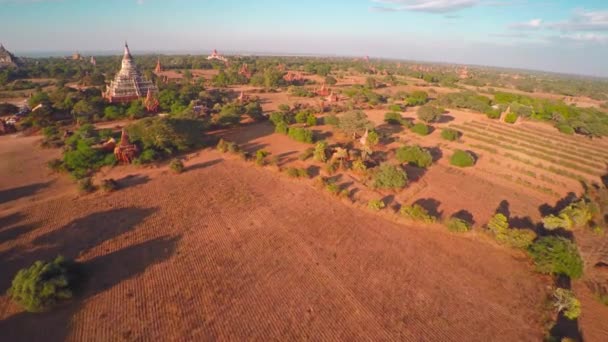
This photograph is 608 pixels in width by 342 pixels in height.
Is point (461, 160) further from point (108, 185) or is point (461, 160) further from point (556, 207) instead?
point (108, 185)

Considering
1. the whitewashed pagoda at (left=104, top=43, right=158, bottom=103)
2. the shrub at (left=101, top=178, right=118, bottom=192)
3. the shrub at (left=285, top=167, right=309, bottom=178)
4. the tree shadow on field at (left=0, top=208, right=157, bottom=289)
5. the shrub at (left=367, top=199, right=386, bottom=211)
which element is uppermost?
the whitewashed pagoda at (left=104, top=43, right=158, bottom=103)

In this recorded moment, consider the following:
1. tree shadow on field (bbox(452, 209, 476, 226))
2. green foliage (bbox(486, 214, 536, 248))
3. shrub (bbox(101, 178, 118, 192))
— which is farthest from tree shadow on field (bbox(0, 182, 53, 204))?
green foliage (bbox(486, 214, 536, 248))

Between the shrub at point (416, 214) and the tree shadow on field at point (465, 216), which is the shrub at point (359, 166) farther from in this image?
the tree shadow on field at point (465, 216)

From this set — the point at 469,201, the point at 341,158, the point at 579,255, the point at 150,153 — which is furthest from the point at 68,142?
the point at 579,255

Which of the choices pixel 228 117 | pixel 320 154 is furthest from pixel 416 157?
pixel 228 117

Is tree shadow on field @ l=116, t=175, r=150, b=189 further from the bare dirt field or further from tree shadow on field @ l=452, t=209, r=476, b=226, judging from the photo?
tree shadow on field @ l=452, t=209, r=476, b=226
